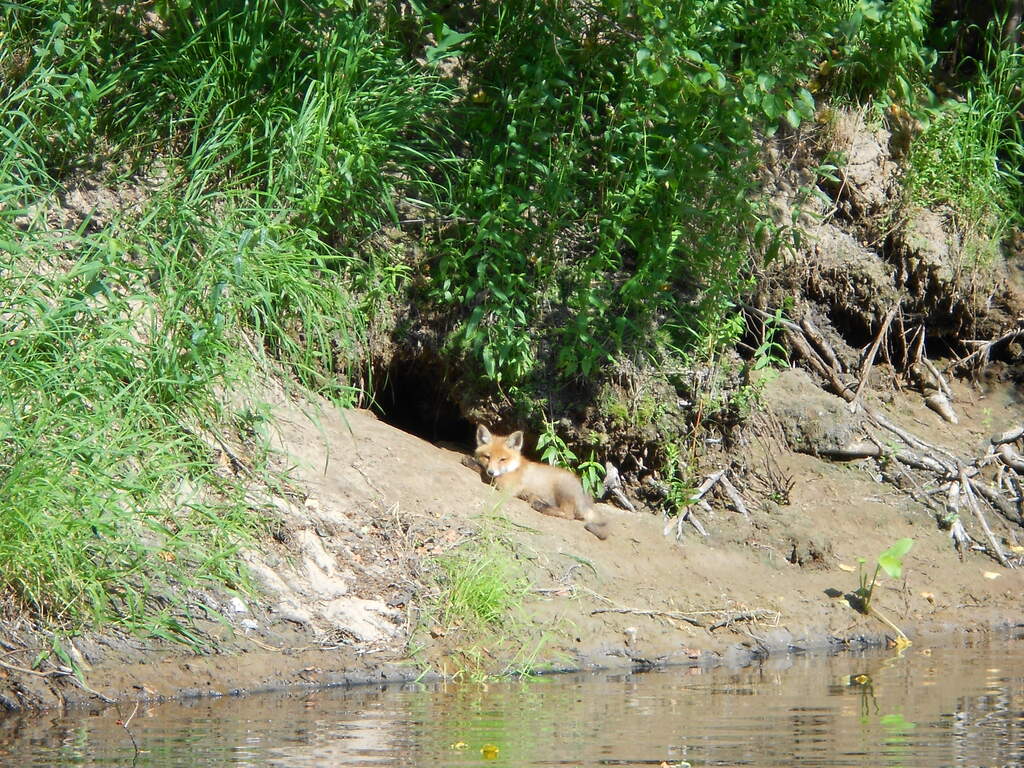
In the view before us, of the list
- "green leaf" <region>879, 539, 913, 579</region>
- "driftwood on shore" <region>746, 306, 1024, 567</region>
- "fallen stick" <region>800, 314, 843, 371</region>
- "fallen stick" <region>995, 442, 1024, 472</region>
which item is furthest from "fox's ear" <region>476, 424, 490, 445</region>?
"fallen stick" <region>995, 442, 1024, 472</region>

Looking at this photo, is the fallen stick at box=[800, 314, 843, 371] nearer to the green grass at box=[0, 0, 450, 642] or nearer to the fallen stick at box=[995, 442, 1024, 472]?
the fallen stick at box=[995, 442, 1024, 472]

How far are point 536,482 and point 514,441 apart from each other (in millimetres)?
331

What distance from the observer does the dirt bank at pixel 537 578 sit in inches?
221

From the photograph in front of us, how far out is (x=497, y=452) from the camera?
750 centimetres

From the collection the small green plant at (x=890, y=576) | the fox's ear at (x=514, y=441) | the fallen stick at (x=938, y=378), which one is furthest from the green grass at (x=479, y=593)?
the fallen stick at (x=938, y=378)

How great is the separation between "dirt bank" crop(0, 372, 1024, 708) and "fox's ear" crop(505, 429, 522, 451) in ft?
1.04

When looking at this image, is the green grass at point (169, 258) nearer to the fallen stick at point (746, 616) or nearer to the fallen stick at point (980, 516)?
the fallen stick at point (746, 616)

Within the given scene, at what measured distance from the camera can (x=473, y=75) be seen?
7898 millimetres

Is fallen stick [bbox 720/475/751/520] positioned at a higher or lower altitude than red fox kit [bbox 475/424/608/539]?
lower

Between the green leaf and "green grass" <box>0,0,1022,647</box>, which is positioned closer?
"green grass" <box>0,0,1022,647</box>

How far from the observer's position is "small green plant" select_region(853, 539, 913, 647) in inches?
268

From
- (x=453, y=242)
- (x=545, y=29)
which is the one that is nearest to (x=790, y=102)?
(x=545, y=29)

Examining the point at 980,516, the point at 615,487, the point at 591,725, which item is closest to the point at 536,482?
the point at 615,487

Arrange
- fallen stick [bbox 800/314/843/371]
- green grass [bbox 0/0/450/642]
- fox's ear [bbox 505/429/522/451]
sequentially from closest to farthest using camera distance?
green grass [bbox 0/0/450/642], fox's ear [bbox 505/429/522/451], fallen stick [bbox 800/314/843/371]
